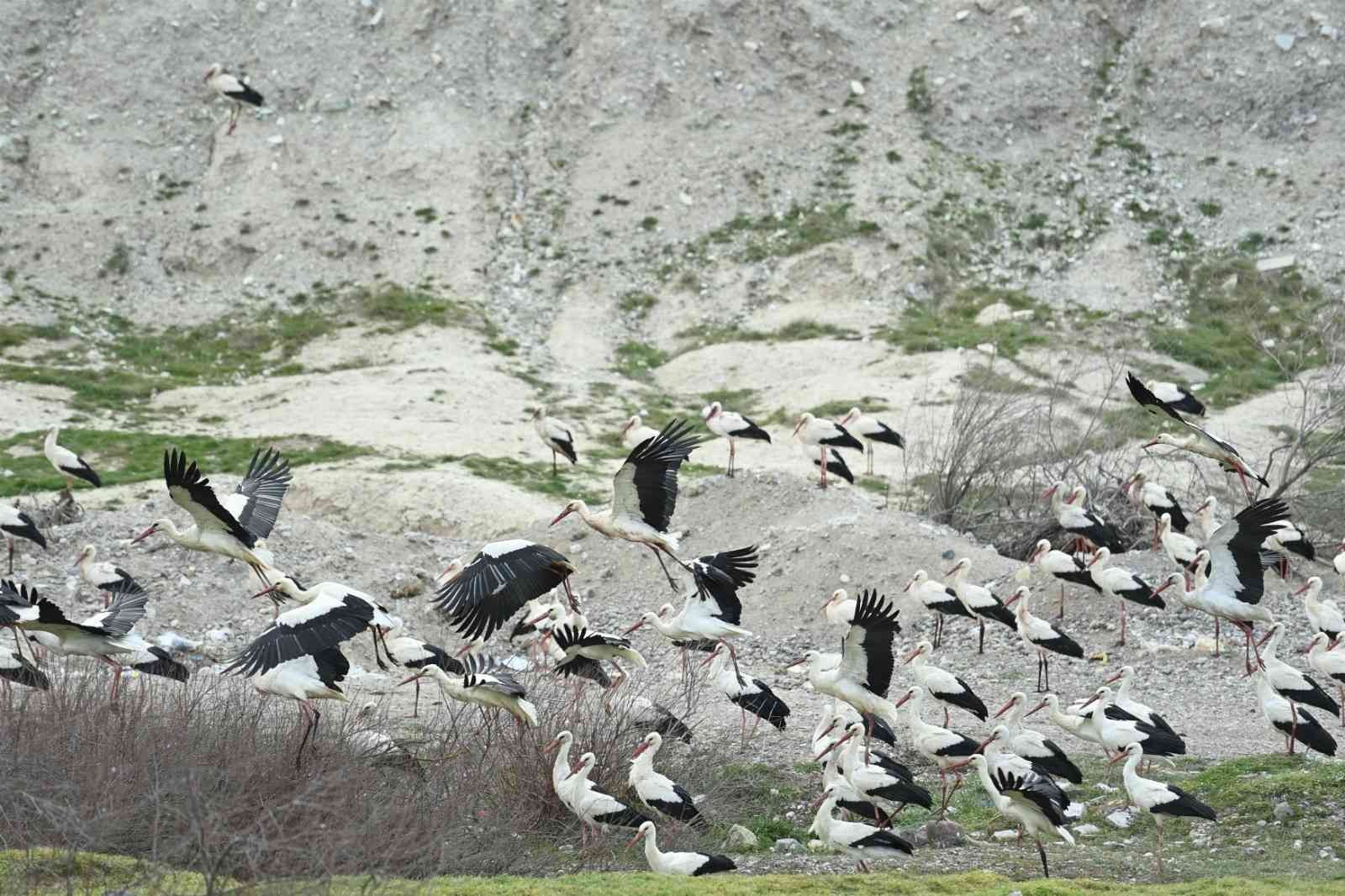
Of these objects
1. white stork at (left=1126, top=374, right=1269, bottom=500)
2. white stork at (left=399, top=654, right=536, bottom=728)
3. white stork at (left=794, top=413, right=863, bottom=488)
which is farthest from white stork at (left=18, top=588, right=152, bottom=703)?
white stork at (left=794, top=413, right=863, bottom=488)

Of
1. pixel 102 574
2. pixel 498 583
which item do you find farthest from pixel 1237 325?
pixel 498 583

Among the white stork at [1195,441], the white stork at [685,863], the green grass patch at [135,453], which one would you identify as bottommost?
the green grass patch at [135,453]

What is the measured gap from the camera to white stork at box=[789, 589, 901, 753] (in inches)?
424

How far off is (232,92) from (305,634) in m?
29.1

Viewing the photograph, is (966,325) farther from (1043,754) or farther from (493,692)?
(493,692)

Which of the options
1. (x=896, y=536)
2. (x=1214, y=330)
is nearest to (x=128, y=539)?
(x=896, y=536)

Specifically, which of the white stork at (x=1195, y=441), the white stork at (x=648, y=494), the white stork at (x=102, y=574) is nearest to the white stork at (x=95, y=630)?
the white stork at (x=102, y=574)

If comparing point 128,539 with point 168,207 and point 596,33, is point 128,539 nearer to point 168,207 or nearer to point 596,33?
point 168,207

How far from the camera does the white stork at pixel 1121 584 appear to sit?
15.6m

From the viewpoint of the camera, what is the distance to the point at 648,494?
43.5 feet

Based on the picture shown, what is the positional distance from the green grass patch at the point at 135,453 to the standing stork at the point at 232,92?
42.6 feet

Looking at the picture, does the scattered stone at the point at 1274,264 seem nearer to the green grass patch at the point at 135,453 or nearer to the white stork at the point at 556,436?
the white stork at the point at 556,436

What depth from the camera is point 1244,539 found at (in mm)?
13562

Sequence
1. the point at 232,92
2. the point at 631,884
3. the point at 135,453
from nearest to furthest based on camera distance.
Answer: the point at 631,884
the point at 135,453
the point at 232,92
